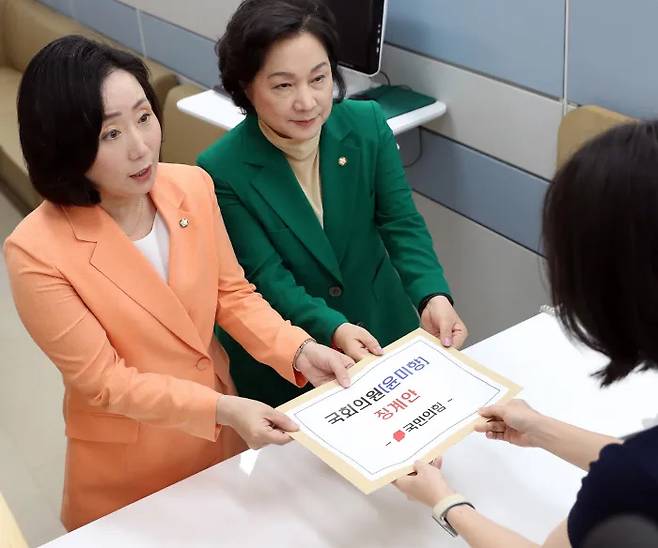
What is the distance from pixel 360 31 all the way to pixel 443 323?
4.46 ft

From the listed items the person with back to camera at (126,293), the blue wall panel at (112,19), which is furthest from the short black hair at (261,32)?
the blue wall panel at (112,19)

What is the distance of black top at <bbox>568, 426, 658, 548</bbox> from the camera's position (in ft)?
2.84

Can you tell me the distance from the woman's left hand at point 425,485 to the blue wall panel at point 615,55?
1186 mm

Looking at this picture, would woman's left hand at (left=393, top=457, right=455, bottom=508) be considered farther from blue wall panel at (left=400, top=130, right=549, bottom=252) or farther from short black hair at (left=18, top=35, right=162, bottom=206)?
blue wall panel at (left=400, top=130, right=549, bottom=252)

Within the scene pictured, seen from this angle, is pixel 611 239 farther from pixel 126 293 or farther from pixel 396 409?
pixel 126 293

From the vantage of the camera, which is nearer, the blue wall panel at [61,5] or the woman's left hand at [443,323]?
the woman's left hand at [443,323]

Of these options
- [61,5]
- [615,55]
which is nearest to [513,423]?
[615,55]

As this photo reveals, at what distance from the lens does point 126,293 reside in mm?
1514

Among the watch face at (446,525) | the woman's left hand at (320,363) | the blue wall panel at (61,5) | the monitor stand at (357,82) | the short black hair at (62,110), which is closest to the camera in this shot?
the watch face at (446,525)

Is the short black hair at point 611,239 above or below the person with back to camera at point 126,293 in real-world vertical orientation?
above

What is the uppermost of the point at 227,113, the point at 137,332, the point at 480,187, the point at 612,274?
the point at 612,274

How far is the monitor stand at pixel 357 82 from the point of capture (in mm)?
3023

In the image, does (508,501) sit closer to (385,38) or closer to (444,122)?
(444,122)

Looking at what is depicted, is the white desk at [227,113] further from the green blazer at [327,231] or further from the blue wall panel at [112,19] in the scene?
the blue wall panel at [112,19]
